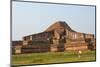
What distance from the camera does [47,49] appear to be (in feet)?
7.89

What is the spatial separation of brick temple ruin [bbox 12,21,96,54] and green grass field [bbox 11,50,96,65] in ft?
0.15

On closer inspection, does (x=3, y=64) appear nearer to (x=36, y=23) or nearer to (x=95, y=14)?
(x=36, y=23)

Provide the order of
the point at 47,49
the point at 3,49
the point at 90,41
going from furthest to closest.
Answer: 1. the point at 90,41
2. the point at 47,49
3. the point at 3,49

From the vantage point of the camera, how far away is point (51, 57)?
242 centimetres

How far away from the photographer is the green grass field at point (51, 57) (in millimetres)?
2291

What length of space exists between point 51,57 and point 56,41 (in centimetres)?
19

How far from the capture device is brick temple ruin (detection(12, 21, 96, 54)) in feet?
7.64

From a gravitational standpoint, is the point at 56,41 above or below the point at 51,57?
above

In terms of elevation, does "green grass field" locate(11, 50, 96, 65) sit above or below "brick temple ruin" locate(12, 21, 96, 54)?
below

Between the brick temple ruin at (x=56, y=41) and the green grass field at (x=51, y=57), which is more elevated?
the brick temple ruin at (x=56, y=41)

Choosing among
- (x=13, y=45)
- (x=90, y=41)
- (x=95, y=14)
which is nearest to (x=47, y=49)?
(x=13, y=45)

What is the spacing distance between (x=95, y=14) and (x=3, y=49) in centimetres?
119

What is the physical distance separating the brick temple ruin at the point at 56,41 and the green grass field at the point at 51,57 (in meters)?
0.04

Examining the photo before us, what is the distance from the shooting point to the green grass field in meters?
2.29
